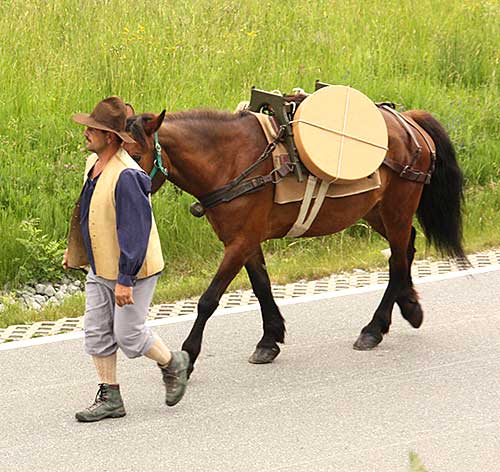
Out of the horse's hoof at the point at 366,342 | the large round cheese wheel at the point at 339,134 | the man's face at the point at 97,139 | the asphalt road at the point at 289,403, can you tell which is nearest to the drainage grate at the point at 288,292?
the asphalt road at the point at 289,403

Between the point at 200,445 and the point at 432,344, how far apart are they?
6.96 ft

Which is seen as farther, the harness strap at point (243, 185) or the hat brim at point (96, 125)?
the harness strap at point (243, 185)

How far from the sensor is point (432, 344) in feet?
23.0

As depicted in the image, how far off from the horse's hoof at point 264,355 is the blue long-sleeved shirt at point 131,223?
1.44 metres

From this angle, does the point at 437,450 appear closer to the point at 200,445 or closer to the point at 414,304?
the point at 200,445

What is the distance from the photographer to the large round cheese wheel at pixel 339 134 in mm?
6527

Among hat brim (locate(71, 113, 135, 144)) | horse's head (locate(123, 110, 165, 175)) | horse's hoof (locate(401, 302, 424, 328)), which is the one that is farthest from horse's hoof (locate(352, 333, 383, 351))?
hat brim (locate(71, 113, 135, 144))

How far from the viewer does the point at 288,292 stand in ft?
27.0

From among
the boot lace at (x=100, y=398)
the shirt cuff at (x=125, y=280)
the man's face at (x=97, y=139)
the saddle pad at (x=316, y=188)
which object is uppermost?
the man's face at (x=97, y=139)

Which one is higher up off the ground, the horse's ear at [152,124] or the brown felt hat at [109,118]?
the brown felt hat at [109,118]

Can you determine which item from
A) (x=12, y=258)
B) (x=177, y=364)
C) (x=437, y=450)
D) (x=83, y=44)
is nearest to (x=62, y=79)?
(x=83, y=44)

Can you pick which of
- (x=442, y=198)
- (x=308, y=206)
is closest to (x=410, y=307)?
(x=442, y=198)

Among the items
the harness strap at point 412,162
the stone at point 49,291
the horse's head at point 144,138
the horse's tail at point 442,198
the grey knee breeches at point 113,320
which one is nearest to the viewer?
the grey knee breeches at point 113,320

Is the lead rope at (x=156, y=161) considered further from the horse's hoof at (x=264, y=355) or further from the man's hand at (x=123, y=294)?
the horse's hoof at (x=264, y=355)
